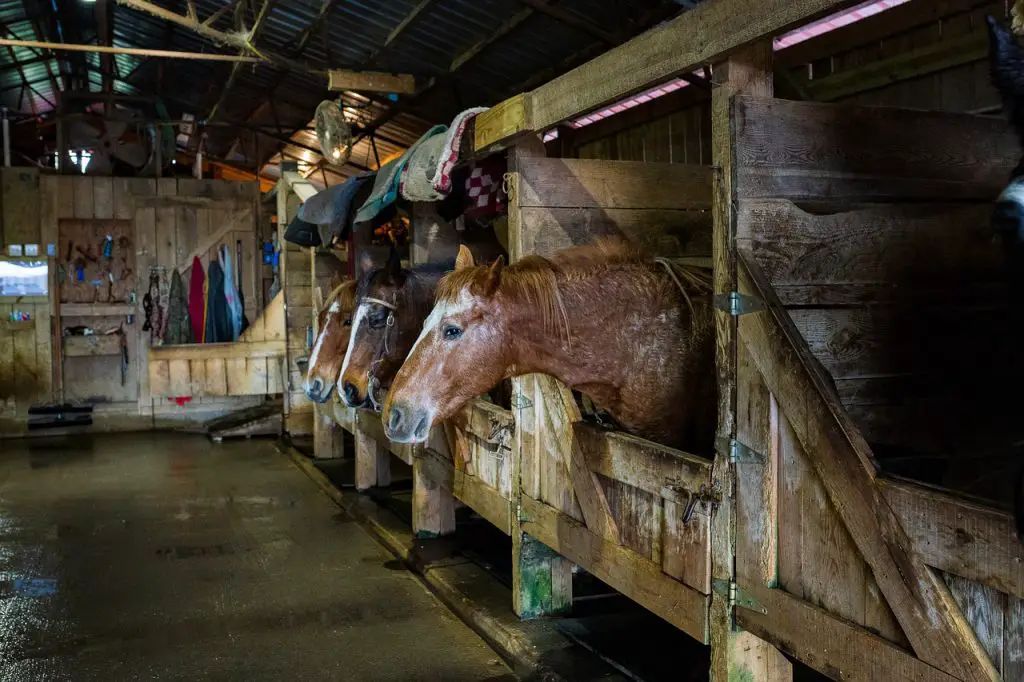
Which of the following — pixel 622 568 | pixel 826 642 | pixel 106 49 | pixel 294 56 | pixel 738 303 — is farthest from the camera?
pixel 294 56

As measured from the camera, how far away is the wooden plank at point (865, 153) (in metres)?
2.50

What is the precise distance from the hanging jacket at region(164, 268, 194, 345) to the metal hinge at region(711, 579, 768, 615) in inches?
409

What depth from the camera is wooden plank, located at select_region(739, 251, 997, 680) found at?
183 cm

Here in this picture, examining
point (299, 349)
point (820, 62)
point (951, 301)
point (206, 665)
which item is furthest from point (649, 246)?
point (299, 349)

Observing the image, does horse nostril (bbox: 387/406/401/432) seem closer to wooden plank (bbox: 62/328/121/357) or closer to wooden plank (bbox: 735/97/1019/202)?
wooden plank (bbox: 735/97/1019/202)

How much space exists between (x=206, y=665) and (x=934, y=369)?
3.27m

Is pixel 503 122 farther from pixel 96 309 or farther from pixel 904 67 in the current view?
pixel 96 309

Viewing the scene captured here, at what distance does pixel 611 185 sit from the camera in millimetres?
3828

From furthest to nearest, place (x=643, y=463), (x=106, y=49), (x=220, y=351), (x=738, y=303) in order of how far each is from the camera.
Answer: (x=220, y=351) < (x=106, y=49) < (x=643, y=463) < (x=738, y=303)

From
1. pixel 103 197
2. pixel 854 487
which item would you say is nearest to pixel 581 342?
pixel 854 487

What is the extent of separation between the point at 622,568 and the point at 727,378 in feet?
3.19

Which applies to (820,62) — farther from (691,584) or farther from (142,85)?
(142,85)

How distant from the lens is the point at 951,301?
2.94 m

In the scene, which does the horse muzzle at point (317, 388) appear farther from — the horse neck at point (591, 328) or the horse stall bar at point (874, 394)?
the horse stall bar at point (874, 394)
